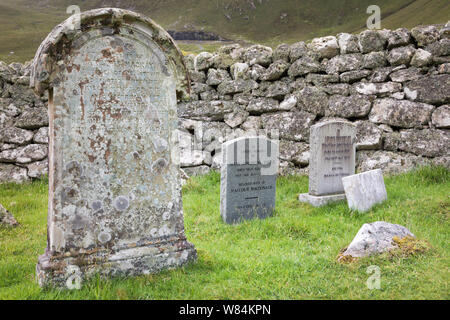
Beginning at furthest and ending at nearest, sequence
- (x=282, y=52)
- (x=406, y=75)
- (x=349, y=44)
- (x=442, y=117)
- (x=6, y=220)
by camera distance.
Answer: (x=282, y=52) < (x=349, y=44) < (x=406, y=75) < (x=442, y=117) < (x=6, y=220)

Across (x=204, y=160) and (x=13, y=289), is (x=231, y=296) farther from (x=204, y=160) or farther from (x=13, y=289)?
(x=204, y=160)

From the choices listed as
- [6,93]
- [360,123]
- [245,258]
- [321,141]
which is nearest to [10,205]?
[6,93]

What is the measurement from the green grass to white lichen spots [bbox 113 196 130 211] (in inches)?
25.7

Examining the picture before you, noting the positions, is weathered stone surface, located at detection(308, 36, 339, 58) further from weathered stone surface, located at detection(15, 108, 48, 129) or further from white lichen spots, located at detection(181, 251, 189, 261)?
weathered stone surface, located at detection(15, 108, 48, 129)

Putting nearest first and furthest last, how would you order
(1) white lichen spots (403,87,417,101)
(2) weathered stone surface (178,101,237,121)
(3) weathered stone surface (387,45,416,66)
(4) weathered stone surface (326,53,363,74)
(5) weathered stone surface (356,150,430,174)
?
(5) weathered stone surface (356,150,430,174) → (1) white lichen spots (403,87,417,101) → (3) weathered stone surface (387,45,416,66) → (4) weathered stone surface (326,53,363,74) → (2) weathered stone surface (178,101,237,121)

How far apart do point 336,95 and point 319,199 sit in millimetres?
2802

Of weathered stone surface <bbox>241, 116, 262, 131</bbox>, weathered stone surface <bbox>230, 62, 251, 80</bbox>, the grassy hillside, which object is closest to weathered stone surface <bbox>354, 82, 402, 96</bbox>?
weathered stone surface <bbox>241, 116, 262, 131</bbox>

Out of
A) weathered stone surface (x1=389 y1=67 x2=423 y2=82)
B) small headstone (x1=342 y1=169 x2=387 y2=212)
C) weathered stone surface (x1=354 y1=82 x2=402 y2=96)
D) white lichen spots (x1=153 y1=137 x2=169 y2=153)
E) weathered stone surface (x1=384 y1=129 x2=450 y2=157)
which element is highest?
weathered stone surface (x1=389 y1=67 x2=423 y2=82)

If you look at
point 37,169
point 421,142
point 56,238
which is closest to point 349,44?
point 421,142

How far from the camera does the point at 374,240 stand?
3635mm

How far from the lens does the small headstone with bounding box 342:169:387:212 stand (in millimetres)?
5438

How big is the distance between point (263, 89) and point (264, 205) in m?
3.59

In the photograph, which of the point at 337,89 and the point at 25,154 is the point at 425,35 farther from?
the point at 25,154

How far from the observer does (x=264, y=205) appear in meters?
5.67
